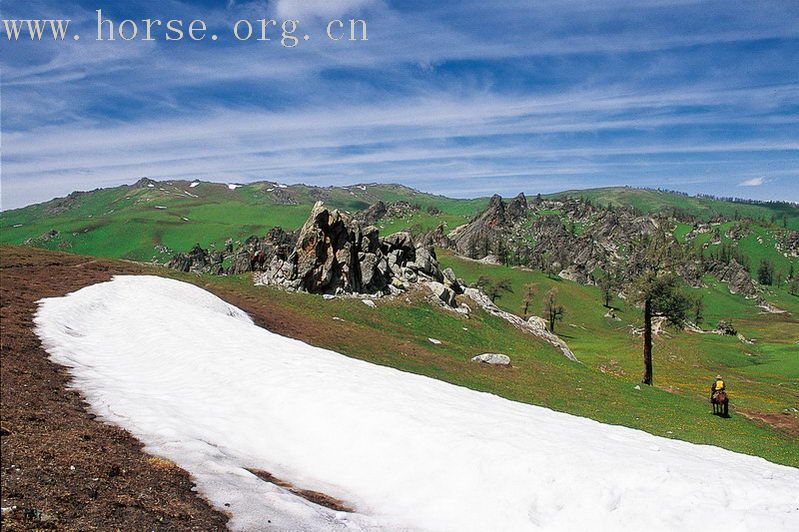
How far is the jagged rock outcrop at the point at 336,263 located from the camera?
53844mm

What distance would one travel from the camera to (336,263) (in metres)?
55.2

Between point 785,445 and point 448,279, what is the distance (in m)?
44.4

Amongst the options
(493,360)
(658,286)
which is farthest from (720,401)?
(658,286)

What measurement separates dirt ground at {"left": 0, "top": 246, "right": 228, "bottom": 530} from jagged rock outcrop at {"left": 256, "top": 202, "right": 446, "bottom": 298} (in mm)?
38556

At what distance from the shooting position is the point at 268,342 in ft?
83.0

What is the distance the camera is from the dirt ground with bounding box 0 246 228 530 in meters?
7.03

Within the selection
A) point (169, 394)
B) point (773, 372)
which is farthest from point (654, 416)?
point (773, 372)

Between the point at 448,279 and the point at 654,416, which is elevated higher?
the point at 448,279

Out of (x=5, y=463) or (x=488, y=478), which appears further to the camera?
(x=488, y=478)

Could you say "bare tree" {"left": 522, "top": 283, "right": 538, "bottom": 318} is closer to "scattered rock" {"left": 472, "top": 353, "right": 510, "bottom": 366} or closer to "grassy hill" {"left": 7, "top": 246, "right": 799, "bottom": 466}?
"grassy hill" {"left": 7, "top": 246, "right": 799, "bottom": 466}

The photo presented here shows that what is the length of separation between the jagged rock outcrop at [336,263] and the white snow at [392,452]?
104ft

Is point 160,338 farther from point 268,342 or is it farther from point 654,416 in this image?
point 654,416

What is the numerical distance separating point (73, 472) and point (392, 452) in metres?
7.99

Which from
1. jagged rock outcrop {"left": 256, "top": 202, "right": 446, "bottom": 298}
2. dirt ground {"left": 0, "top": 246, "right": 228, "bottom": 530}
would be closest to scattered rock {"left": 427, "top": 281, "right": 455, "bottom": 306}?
jagged rock outcrop {"left": 256, "top": 202, "right": 446, "bottom": 298}
